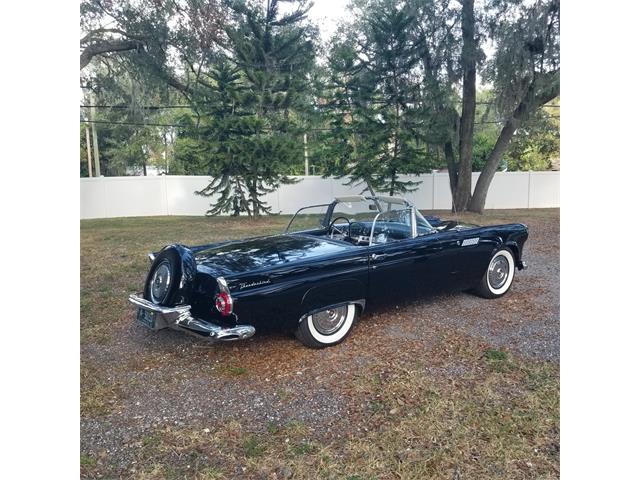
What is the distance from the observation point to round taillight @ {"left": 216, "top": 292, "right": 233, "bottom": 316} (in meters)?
2.50

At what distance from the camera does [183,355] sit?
2.95 metres

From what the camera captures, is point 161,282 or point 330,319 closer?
point 161,282

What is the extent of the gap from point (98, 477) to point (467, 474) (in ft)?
5.25

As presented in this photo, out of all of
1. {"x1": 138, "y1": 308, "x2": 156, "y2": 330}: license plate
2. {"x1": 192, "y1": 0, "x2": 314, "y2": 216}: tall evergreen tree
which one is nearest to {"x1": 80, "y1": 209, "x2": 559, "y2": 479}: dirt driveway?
{"x1": 138, "y1": 308, "x2": 156, "y2": 330}: license plate

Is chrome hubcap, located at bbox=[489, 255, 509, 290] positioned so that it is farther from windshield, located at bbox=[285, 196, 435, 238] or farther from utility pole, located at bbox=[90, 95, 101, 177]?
utility pole, located at bbox=[90, 95, 101, 177]

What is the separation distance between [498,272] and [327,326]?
2016 millimetres

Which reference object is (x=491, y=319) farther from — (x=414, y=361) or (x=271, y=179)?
(x=271, y=179)

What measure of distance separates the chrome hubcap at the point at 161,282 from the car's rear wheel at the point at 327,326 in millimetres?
907

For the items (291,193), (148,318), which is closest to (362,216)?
(148,318)

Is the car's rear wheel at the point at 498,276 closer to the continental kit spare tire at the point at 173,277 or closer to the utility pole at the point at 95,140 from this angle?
the continental kit spare tire at the point at 173,277

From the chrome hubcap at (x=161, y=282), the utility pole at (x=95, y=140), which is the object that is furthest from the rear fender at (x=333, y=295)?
the utility pole at (x=95, y=140)

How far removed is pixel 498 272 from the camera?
163 inches

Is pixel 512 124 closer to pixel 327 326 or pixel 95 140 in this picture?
pixel 327 326
